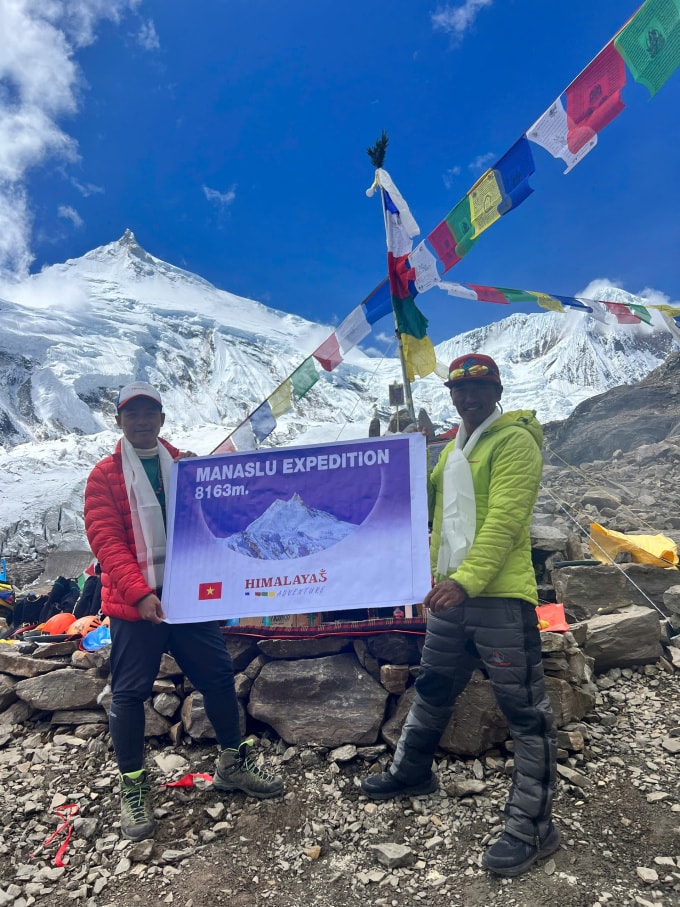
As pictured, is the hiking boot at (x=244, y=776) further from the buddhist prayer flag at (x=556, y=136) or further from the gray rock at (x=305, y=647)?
the buddhist prayer flag at (x=556, y=136)

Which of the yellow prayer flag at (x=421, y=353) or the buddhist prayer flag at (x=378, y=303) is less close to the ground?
the buddhist prayer flag at (x=378, y=303)

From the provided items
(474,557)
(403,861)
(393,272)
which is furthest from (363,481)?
Result: (393,272)

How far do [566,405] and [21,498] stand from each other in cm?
8023

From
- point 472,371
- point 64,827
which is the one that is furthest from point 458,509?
point 64,827

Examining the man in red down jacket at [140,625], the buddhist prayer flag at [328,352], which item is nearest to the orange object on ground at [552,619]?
the man in red down jacket at [140,625]

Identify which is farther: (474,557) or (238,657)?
(238,657)

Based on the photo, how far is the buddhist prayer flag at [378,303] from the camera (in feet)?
23.1

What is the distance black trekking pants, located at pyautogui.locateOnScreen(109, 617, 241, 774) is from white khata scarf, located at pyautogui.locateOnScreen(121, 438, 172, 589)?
1.01ft

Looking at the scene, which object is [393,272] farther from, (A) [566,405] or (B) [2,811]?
(A) [566,405]

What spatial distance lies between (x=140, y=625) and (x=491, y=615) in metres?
1.93

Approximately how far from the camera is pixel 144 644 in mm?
2984

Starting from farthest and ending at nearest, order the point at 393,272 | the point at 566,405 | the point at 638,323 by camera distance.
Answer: the point at 566,405, the point at 638,323, the point at 393,272

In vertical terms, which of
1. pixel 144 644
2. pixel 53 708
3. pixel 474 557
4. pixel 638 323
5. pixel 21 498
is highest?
pixel 21 498

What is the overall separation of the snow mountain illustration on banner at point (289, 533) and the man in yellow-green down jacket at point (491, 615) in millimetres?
703
